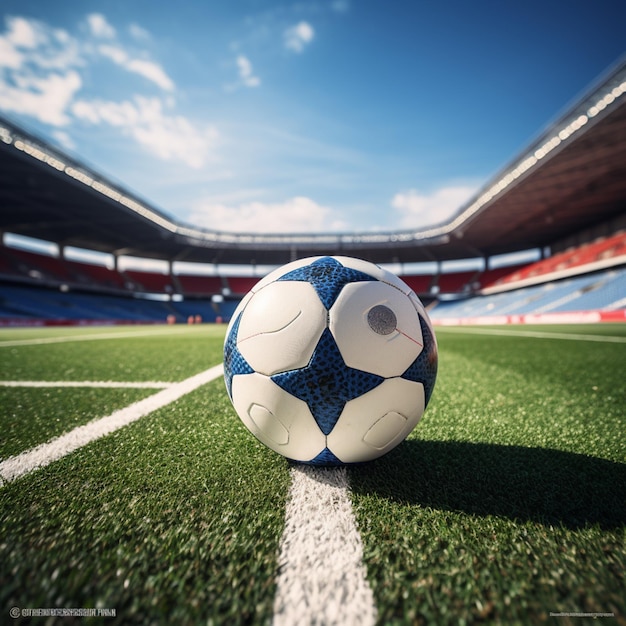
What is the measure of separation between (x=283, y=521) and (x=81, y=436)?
131 centimetres

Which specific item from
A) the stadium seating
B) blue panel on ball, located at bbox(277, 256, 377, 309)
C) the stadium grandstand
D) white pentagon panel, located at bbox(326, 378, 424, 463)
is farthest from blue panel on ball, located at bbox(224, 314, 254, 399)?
the stadium seating

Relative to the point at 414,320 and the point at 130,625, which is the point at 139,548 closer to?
the point at 130,625

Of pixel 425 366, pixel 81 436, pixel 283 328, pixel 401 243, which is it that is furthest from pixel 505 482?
pixel 401 243

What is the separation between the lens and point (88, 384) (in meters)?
3.04

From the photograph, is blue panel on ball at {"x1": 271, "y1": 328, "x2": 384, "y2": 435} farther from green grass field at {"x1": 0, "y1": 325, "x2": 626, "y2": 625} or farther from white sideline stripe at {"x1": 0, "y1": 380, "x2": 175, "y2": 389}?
white sideline stripe at {"x1": 0, "y1": 380, "x2": 175, "y2": 389}

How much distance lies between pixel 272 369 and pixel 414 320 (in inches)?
24.4

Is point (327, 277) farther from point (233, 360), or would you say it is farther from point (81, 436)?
point (81, 436)

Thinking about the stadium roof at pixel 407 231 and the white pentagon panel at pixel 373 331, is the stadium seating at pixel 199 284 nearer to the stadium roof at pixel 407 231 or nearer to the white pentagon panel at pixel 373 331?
the stadium roof at pixel 407 231

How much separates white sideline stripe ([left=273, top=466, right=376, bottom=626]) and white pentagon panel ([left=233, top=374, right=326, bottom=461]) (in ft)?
0.51

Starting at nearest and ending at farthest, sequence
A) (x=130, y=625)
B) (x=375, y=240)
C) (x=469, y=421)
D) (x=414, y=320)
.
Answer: (x=130, y=625) → (x=414, y=320) → (x=469, y=421) → (x=375, y=240)

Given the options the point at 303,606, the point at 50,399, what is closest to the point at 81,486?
the point at 303,606

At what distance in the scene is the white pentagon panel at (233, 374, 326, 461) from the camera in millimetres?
1249

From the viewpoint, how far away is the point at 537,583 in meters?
0.83

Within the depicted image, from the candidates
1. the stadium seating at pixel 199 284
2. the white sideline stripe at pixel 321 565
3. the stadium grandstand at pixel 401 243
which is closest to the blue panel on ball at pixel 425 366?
the white sideline stripe at pixel 321 565
